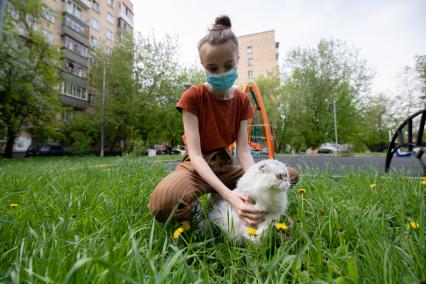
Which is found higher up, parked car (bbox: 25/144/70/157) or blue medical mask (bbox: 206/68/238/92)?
blue medical mask (bbox: 206/68/238/92)

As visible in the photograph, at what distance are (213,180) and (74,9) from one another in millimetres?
28996

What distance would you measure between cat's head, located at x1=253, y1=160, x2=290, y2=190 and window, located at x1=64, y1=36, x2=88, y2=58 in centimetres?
2579

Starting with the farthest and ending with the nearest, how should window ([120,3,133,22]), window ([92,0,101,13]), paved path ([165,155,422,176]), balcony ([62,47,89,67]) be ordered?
1. window ([120,3,133,22])
2. window ([92,0,101,13])
3. balcony ([62,47,89,67])
4. paved path ([165,155,422,176])

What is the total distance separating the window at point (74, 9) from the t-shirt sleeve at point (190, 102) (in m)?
27.6

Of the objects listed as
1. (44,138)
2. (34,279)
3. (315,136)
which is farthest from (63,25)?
(34,279)

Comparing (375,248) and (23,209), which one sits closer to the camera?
(375,248)

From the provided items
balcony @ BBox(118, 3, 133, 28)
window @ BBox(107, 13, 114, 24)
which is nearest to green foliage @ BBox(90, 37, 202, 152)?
window @ BBox(107, 13, 114, 24)

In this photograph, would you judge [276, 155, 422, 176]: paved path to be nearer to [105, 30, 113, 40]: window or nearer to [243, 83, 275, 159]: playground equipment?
[243, 83, 275, 159]: playground equipment

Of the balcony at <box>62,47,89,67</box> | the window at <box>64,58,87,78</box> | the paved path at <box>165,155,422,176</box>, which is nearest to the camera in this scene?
the paved path at <box>165,155,422,176</box>

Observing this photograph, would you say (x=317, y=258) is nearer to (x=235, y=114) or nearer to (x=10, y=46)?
(x=235, y=114)

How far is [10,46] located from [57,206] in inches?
413

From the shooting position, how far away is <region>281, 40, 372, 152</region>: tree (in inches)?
843

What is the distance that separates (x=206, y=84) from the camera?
158cm

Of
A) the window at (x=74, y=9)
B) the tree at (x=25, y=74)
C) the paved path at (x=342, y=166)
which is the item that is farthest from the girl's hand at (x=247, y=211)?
the window at (x=74, y=9)
